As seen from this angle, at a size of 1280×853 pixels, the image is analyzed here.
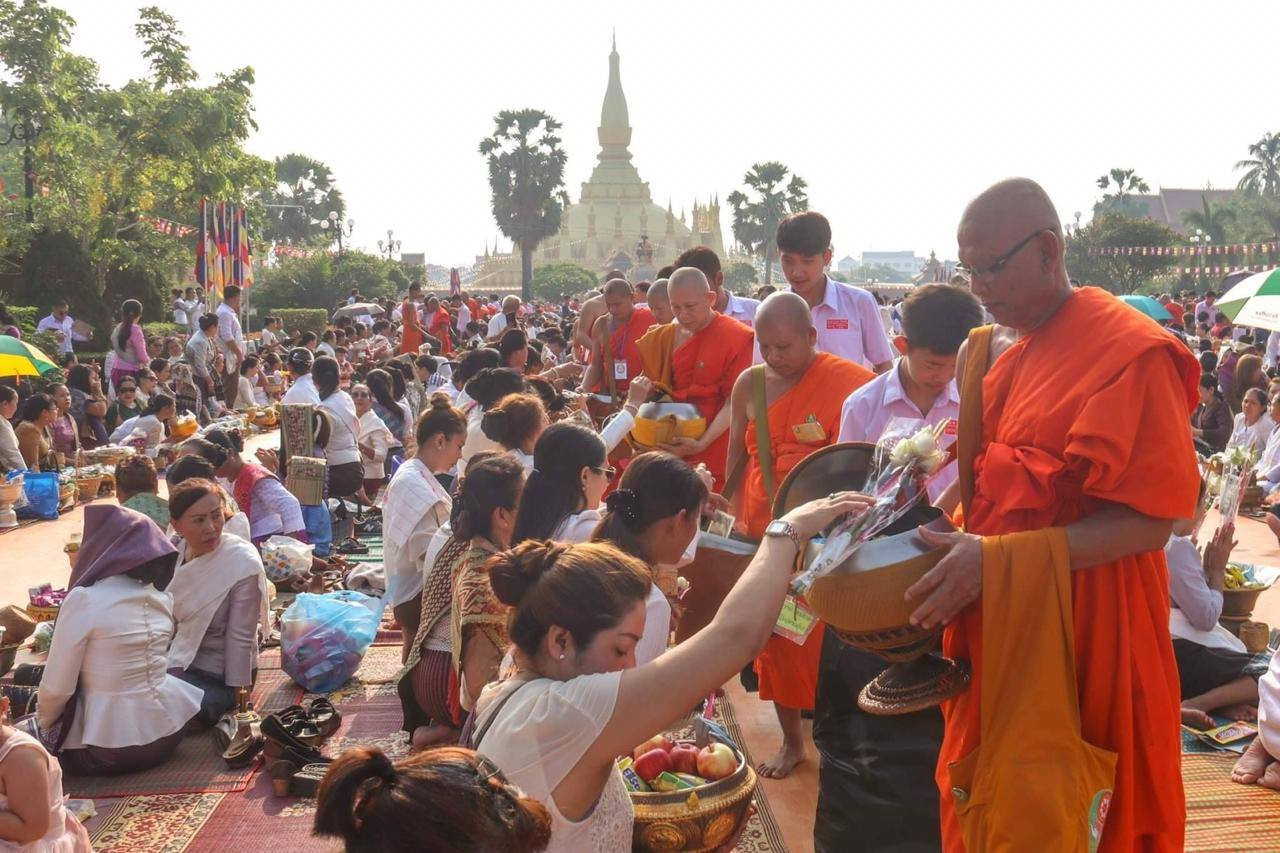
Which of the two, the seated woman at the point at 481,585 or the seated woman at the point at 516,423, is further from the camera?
the seated woman at the point at 516,423

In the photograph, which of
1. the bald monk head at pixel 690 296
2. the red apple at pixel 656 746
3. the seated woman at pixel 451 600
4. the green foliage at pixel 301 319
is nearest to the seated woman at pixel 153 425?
the bald monk head at pixel 690 296

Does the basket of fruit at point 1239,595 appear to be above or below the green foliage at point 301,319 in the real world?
below

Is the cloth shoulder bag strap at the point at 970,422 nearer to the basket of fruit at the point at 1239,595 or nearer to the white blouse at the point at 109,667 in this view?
the white blouse at the point at 109,667

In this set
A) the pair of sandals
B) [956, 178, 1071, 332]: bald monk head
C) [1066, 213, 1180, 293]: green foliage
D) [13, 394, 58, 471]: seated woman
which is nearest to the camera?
[956, 178, 1071, 332]: bald monk head

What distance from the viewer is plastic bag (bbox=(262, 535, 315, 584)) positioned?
7.39m

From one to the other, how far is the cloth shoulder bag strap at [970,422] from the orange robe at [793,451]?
1.79 meters

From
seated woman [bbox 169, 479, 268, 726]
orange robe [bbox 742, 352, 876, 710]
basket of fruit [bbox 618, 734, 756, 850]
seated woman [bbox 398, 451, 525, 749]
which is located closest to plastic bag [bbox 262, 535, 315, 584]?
seated woman [bbox 169, 479, 268, 726]

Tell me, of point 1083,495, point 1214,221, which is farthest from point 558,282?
point 1083,495

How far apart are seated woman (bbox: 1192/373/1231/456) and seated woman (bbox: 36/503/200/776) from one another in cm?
994

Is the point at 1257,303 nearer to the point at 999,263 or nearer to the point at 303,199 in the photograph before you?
the point at 999,263

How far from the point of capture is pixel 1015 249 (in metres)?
2.56

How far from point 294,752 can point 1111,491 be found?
149 inches

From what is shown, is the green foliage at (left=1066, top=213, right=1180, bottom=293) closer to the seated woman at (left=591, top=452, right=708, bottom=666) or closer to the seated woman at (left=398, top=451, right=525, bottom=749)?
the seated woman at (left=398, top=451, right=525, bottom=749)

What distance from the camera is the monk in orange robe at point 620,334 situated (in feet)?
28.4
